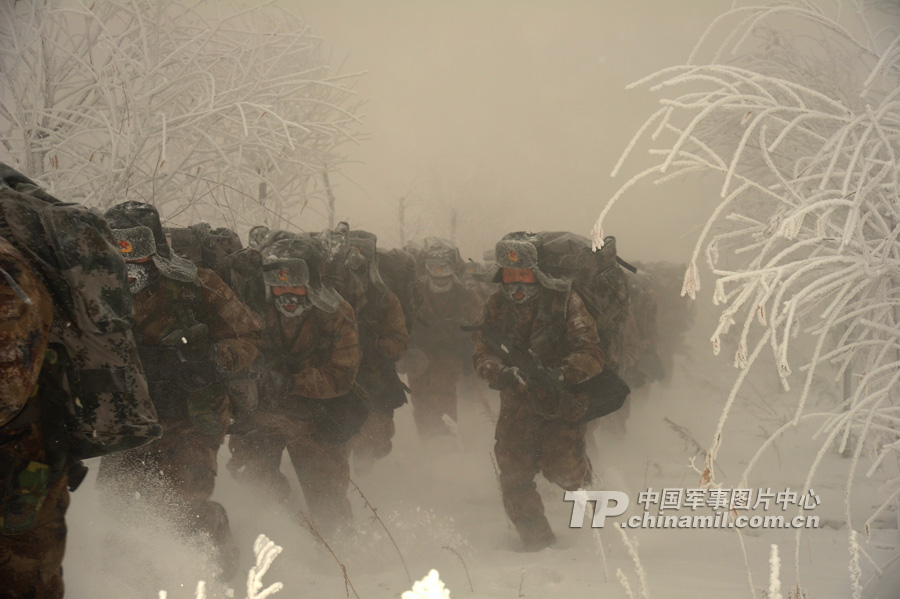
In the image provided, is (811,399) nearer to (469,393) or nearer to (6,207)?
(469,393)

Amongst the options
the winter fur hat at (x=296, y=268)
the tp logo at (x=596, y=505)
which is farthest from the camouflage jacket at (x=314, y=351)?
the tp logo at (x=596, y=505)

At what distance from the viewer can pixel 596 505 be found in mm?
4043

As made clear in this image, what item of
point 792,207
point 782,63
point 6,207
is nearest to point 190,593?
point 6,207

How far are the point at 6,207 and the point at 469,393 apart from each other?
6.38 meters

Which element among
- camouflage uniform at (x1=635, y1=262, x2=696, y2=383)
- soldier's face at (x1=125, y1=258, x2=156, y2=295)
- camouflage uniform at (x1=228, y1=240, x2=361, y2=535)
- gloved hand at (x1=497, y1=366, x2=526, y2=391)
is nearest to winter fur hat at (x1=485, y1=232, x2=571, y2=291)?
gloved hand at (x1=497, y1=366, x2=526, y2=391)

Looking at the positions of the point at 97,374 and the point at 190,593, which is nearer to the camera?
the point at 97,374

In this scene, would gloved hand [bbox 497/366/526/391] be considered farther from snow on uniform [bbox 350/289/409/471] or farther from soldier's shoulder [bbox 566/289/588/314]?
snow on uniform [bbox 350/289/409/471]

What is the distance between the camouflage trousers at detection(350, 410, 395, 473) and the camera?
5503mm

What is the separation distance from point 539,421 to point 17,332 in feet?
10.5

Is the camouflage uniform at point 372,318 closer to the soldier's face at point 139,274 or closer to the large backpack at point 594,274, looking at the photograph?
the large backpack at point 594,274

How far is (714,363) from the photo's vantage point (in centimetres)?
1179

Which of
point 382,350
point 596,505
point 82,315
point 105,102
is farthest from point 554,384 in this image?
point 105,102

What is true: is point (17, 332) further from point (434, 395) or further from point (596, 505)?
point (434, 395)

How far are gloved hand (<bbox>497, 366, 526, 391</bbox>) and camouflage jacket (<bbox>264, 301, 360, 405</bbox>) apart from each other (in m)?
0.95
